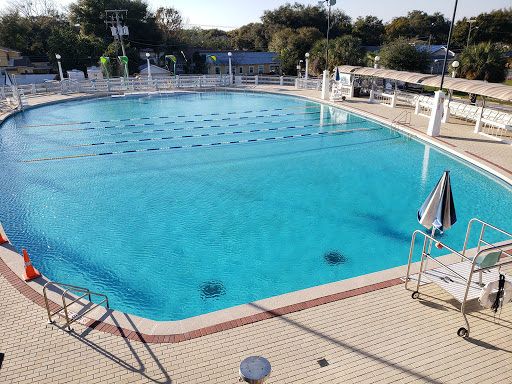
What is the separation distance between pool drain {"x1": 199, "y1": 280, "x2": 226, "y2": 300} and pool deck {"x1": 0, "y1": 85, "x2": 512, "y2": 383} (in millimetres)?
1405

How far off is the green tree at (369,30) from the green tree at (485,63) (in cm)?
4656

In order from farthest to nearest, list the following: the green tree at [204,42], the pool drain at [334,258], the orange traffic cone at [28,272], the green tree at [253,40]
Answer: the green tree at [253,40] < the green tree at [204,42] < the pool drain at [334,258] < the orange traffic cone at [28,272]

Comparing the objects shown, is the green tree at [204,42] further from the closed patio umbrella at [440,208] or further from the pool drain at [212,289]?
the closed patio umbrella at [440,208]

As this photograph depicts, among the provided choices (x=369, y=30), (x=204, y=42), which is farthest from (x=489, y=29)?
(x=204, y=42)

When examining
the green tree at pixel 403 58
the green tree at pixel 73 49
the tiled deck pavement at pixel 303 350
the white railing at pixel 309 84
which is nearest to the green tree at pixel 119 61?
the green tree at pixel 73 49

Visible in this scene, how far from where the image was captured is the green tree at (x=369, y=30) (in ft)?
238

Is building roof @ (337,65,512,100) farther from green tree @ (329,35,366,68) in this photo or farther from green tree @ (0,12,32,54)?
green tree @ (0,12,32,54)

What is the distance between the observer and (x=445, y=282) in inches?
265

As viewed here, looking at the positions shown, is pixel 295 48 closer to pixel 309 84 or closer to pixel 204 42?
pixel 309 84

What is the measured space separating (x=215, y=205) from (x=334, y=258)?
4.61 meters

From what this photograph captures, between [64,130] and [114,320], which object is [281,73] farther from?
[114,320]

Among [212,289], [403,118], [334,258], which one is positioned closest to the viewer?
[212,289]

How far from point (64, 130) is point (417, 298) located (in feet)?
70.4

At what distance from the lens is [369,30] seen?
73.8m
